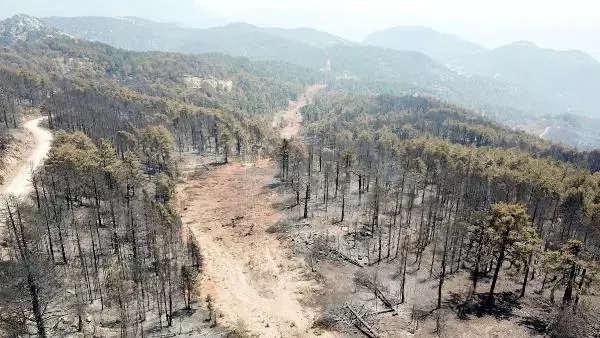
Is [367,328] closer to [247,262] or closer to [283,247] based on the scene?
[247,262]

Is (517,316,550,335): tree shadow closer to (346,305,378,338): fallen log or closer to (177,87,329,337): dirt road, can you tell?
(346,305,378,338): fallen log

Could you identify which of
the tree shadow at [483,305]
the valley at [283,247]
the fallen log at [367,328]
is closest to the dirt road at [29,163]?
the valley at [283,247]

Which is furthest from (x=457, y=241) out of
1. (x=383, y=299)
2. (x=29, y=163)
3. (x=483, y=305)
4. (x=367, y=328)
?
(x=29, y=163)

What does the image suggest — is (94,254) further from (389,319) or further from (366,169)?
(366,169)

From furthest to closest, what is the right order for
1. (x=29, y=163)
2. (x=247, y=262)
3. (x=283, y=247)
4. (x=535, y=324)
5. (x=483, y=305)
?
(x=29, y=163) < (x=283, y=247) < (x=247, y=262) < (x=483, y=305) < (x=535, y=324)

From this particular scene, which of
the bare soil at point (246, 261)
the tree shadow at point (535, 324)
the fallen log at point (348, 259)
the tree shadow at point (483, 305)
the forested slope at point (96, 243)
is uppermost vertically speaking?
the forested slope at point (96, 243)

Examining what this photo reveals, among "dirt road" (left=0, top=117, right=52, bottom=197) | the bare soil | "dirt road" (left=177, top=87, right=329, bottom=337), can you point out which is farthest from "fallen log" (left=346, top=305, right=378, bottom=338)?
"dirt road" (left=0, top=117, right=52, bottom=197)

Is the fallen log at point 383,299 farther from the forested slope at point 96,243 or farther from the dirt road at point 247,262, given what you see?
the forested slope at point 96,243
